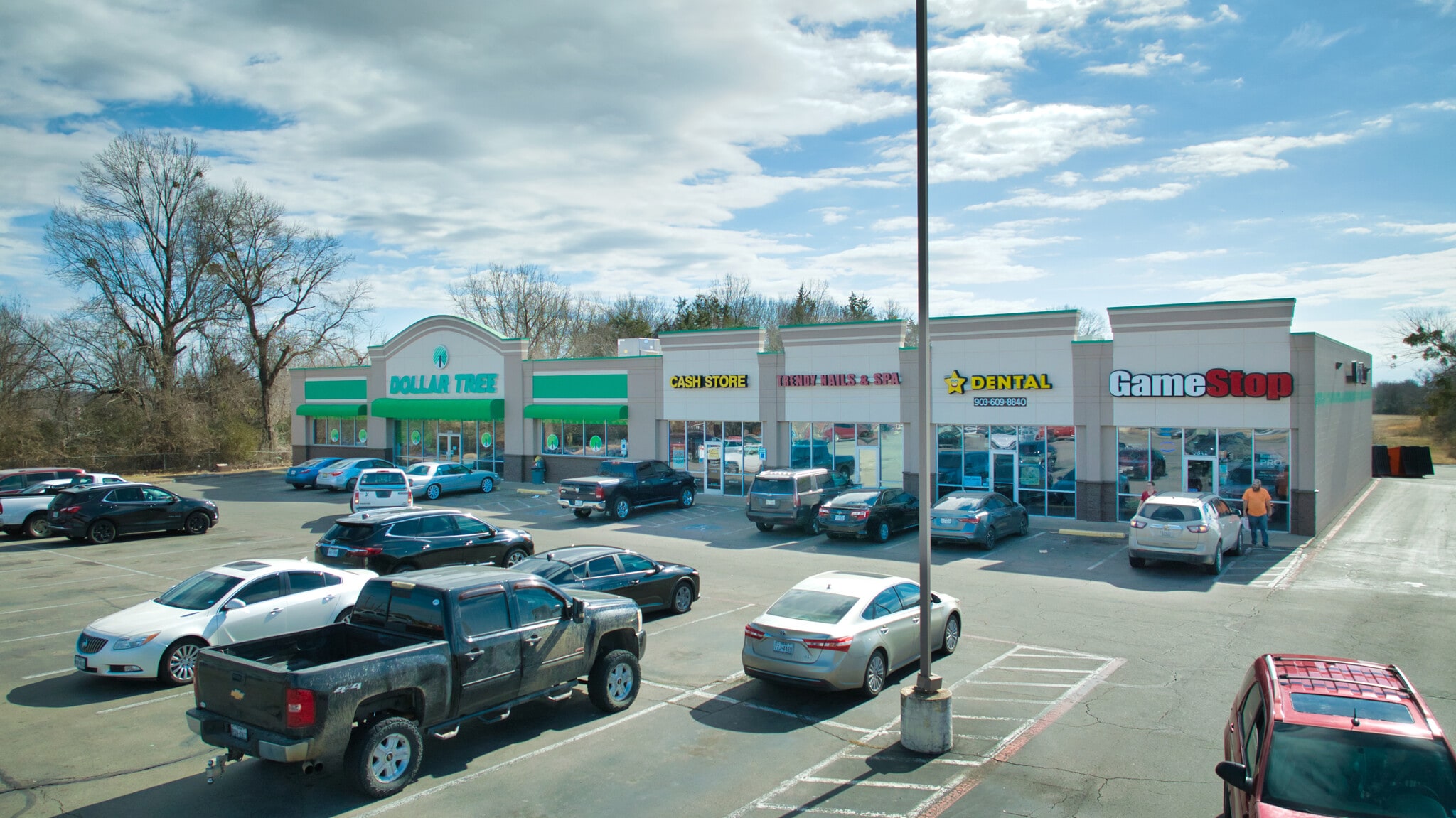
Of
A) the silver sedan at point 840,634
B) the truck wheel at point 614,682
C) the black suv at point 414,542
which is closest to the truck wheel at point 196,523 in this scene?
the black suv at point 414,542

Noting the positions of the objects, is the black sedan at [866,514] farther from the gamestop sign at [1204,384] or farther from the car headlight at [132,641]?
the car headlight at [132,641]

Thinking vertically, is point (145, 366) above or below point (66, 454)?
above

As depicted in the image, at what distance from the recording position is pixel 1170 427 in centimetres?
2467

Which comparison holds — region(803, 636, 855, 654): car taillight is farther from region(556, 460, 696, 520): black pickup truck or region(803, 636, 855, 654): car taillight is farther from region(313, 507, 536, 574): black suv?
region(556, 460, 696, 520): black pickup truck

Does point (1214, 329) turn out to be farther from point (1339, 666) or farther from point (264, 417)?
point (264, 417)

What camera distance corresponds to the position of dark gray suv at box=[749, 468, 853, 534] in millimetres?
24656

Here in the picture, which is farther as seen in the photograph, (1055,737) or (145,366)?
(145,366)

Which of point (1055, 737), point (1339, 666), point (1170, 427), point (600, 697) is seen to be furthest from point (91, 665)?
point (1170, 427)

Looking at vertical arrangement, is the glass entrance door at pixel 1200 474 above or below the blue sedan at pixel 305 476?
above

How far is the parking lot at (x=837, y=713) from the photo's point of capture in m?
7.94

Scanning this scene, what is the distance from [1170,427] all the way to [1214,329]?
2958 mm

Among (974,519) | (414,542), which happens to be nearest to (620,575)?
(414,542)

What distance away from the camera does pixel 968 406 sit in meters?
28.0

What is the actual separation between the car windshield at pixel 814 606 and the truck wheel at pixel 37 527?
23795 millimetres
